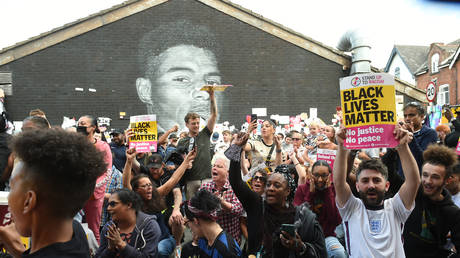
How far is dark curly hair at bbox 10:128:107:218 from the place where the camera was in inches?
70.4

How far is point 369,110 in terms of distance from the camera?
11.6 ft

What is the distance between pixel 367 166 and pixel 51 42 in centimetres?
1517

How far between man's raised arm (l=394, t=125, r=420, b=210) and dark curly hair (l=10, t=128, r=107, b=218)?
247cm

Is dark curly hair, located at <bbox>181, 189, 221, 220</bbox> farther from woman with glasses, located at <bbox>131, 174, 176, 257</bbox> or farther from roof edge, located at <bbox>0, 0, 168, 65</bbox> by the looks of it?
roof edge, located at <bbox>0, 0, 168, 65</bbox>

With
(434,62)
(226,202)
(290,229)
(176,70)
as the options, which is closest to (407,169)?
(290,229)

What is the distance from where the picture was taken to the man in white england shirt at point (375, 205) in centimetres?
321

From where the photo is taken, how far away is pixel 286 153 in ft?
24.0

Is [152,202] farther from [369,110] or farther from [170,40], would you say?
[170,40]

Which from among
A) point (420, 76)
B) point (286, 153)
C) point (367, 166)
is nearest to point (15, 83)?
point (286, 153)

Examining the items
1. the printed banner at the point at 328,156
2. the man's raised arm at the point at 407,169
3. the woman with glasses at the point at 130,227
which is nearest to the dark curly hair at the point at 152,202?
the woman with glasses at the point at 130,227

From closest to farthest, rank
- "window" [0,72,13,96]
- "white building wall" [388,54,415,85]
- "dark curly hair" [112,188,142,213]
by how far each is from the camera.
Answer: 1. "dark curly hair" [112,188,142,213]
2. "window" [0,72,13,96]
3. "white building wall" [388,54,415,85]

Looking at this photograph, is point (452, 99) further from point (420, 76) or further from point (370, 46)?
point (370, 46)

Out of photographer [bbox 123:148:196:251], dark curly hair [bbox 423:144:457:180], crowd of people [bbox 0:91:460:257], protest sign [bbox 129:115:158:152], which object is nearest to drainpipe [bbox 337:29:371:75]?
crowd of people [bbox 0:91:460:257]

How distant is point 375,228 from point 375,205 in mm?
201
